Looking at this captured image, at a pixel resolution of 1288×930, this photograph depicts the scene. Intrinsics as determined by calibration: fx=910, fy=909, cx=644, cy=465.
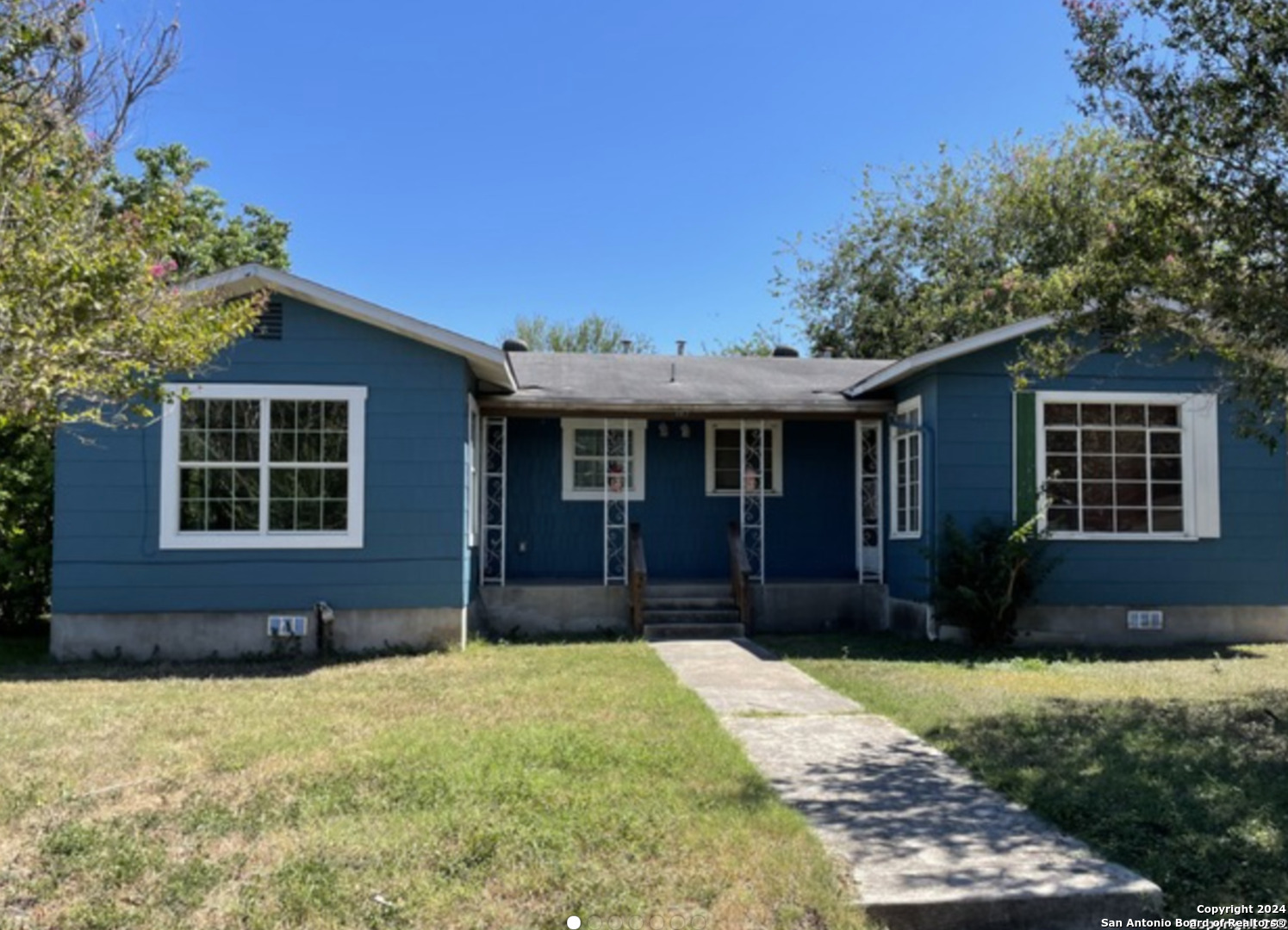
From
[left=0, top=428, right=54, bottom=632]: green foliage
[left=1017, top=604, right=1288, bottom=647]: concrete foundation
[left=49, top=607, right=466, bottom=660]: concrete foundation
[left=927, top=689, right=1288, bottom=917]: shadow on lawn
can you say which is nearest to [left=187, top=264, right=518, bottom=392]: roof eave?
[left=49, top=607, right=466, bottom=660]: concrete foundation

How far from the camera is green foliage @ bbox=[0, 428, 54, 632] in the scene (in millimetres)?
10336

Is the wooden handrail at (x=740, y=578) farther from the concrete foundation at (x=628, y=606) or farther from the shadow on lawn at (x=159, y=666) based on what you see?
the shadow on lawn at (x=159, y=666)

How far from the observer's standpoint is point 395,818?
421 centimetres

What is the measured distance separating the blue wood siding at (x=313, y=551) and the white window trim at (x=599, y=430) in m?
2.57

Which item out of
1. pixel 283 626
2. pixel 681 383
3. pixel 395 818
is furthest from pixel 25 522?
pixel 395 818

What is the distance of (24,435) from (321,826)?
8.49 m

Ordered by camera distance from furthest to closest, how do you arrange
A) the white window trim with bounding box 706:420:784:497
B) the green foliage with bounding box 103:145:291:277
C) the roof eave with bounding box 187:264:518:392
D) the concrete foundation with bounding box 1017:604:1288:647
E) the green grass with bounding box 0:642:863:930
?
the green foliage with bounding box 103:145:291:277 < the white window trim with bounding box 706:420:784:497 < the concrete foundation with bounding box 1017:604:1288:647 < the roof eave with bounding box 187:264:518:392 < the green grass with bounding box 0:642:863:930

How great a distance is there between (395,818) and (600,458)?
842 centimetres

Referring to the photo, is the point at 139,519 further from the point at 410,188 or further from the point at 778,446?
the point at 410,188

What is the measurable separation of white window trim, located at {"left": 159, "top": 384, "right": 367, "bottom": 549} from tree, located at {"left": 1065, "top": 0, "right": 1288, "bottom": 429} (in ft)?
23.5

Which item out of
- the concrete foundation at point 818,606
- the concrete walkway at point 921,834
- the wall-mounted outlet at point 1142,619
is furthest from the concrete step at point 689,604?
the wall-mounted outlet at point 1142,619

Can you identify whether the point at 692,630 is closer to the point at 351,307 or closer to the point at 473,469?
the point at 473,469

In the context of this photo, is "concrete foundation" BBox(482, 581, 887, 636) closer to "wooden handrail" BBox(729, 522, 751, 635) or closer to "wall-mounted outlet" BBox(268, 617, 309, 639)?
"wooden handrail" BBox(729, 522, 751, 635)

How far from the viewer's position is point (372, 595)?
31.6 ft
